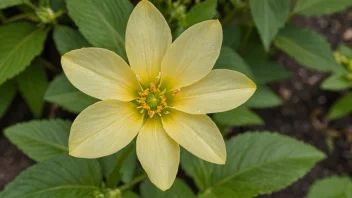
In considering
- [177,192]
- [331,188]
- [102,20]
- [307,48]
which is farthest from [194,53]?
[331,188]

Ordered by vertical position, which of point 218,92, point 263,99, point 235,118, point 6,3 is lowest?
point 263,99

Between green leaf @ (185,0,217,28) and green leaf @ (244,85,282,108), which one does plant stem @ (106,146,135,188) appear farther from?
green leaf @ (244,85,282,108)

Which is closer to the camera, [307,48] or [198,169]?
[198,169]

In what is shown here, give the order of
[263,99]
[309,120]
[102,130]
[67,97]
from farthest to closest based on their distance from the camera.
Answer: [309,120], [263,99], [67,97], [102,130]

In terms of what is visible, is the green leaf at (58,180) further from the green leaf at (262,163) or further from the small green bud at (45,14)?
the small green bud at (45,14)

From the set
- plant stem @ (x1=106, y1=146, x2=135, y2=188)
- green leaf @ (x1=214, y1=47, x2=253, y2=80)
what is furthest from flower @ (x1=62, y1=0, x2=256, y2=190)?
green leaf @ (x1=214, y1=47, x2=253, y2=80)

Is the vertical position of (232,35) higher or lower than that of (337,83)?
higher

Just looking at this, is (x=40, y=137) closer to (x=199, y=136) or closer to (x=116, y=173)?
(x=116, y=173)
